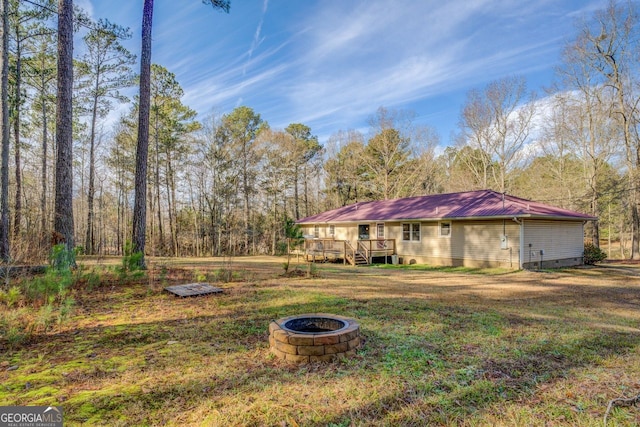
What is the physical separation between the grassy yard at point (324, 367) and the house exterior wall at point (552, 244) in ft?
25.5

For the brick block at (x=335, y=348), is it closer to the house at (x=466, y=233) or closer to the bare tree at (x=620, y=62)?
the house at (x=466, y=233)

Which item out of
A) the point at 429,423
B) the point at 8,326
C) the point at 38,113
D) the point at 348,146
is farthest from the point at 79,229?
the point at 429,423

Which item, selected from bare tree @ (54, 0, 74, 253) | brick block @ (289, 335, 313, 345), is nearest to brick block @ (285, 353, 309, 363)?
brick block @ (289, 335, 313, 345)

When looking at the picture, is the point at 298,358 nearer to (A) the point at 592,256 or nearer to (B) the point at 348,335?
(B) the point at 348,335

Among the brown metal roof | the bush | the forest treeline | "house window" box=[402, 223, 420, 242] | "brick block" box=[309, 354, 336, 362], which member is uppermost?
the forest treeline

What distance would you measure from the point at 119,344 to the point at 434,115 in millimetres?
27762

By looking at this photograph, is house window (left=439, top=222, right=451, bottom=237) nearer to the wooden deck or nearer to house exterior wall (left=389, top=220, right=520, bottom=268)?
house exterior wall (left=389, top=220, right=520, bottom=268)

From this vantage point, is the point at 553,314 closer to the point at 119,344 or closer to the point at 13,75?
the point at 119,344

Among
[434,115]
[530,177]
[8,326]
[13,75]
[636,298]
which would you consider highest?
[434,115]

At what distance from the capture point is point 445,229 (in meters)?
15.2

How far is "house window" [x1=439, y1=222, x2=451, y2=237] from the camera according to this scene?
49.2 ft

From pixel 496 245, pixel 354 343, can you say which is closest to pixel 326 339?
pixel 354 343

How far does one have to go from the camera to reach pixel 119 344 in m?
3.52

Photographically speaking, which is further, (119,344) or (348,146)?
(348,146)
